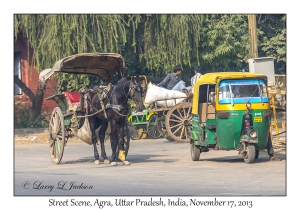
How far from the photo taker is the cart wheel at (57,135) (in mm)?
16641

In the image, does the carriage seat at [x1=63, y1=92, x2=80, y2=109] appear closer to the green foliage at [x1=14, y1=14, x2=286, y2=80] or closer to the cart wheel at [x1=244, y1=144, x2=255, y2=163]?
the cart wheel at [x1=244, y1=144, x2=255, y2=163]

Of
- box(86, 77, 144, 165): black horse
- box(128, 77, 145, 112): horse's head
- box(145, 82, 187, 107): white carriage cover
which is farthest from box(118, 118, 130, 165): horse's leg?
box(145, 82, 187, 107): white carriage cover

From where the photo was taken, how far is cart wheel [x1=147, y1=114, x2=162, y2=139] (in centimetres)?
2325

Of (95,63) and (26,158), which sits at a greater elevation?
(95,63)

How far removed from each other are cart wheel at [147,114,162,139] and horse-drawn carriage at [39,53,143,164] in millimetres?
5251

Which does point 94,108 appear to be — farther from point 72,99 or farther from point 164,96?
point 164,96

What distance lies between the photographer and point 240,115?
50.6 feet

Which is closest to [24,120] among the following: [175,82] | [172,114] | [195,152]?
[175,82]

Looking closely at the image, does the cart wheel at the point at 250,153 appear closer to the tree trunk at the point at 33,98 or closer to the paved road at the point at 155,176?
the paved road at the point at 155,176

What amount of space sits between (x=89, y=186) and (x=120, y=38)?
48.8 ft

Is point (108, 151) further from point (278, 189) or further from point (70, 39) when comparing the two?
point (278, 189)
